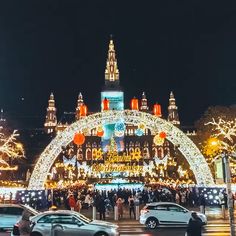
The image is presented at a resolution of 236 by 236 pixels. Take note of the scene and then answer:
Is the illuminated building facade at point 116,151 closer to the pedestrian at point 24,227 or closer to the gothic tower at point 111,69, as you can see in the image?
the gothic tower at point 111,69

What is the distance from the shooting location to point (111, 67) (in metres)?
133

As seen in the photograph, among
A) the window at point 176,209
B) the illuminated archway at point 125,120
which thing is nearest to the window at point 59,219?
the window at point 176,209

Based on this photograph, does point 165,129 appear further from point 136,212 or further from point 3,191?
point 3,191

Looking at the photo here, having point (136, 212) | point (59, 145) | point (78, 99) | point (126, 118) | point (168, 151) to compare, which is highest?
point (78, 99)

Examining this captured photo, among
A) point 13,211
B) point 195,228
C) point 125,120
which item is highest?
point 125,120

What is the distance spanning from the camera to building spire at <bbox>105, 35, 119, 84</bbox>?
131 meters

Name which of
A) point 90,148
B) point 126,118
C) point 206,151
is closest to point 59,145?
point 126,118

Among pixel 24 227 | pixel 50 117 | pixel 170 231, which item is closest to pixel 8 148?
pixel 170 231

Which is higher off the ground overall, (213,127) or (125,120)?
(213,127)

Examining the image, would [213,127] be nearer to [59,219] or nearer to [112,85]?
[59,219]

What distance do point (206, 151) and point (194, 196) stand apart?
11.8m

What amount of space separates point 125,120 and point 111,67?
10285cm

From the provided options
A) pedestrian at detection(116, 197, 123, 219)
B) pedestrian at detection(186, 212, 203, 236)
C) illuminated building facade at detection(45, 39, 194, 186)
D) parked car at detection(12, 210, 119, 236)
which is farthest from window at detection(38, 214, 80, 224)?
illuminated building facade at detection(45, 39, 194, 186)

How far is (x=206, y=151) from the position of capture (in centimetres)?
4206
